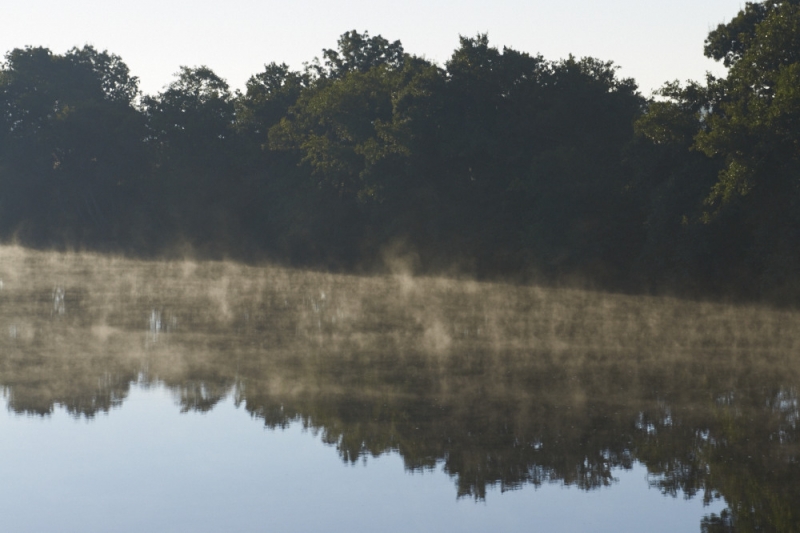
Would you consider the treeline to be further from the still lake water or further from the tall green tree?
the still lake water

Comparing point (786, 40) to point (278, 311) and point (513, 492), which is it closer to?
point (278, 311)

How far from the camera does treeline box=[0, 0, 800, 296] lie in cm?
3275

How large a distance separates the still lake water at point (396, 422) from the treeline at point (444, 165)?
8.14m

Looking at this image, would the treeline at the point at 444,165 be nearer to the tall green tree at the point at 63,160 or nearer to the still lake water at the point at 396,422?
the tall green tree at the point at 63,160

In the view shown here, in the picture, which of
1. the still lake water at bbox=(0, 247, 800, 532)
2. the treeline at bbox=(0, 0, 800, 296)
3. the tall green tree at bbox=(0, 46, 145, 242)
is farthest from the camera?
the tall green tree at bbox=(0, 46, 145, 242)

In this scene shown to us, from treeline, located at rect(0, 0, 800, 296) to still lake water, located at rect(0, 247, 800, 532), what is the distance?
814 centimetres

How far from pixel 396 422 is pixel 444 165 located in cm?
3880

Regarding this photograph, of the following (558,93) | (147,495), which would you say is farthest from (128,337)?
(558,93)

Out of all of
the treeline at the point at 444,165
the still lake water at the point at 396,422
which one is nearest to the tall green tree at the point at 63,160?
the treeline at the point at 444,165

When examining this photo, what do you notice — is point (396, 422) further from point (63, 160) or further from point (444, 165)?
point (63, 160)

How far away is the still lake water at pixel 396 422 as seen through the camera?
10156 millimetres

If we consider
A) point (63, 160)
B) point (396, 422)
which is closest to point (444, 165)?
point (396, 422)

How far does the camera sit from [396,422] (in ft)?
44.9

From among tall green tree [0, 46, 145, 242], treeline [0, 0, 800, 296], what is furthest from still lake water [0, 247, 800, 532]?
tall green tree [0, 46, 145, 242]
